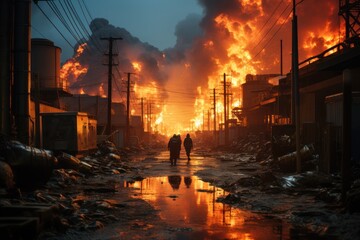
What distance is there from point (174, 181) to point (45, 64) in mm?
27901

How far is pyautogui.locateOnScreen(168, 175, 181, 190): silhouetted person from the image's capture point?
14.3 metres

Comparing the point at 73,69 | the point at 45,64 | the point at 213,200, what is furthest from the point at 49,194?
the point at 73,69

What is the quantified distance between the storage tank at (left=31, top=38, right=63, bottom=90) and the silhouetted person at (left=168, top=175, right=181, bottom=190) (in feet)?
82.1

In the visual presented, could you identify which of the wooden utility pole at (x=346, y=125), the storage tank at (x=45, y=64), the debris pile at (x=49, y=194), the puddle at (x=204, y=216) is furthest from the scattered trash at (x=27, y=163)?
the storage tank at (x=45, y=64)

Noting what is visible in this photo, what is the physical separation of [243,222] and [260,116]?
1796 inches

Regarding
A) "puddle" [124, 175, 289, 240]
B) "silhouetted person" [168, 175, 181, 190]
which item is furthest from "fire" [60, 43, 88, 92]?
"puddle" [124, 175, 289, 240]

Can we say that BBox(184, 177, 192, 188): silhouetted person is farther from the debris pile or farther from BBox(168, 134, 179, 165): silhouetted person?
BBox(168, 134, 179, 165): silhouetted person

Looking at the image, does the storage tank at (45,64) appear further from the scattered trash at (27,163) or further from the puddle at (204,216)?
the scattered trash at (27,163)

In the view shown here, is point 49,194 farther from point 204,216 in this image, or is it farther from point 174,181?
point 174,181


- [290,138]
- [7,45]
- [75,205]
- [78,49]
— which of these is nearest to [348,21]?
[290,138]

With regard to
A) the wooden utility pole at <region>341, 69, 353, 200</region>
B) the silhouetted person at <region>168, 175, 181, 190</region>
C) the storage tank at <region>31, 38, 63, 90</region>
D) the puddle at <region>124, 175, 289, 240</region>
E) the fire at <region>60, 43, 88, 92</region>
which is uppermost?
the fire at <region>60, 43, 88, 92</region>

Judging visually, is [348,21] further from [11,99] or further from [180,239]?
[180,239]

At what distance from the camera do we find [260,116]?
52.7 m

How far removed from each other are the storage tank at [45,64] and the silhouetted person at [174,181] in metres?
25.0
